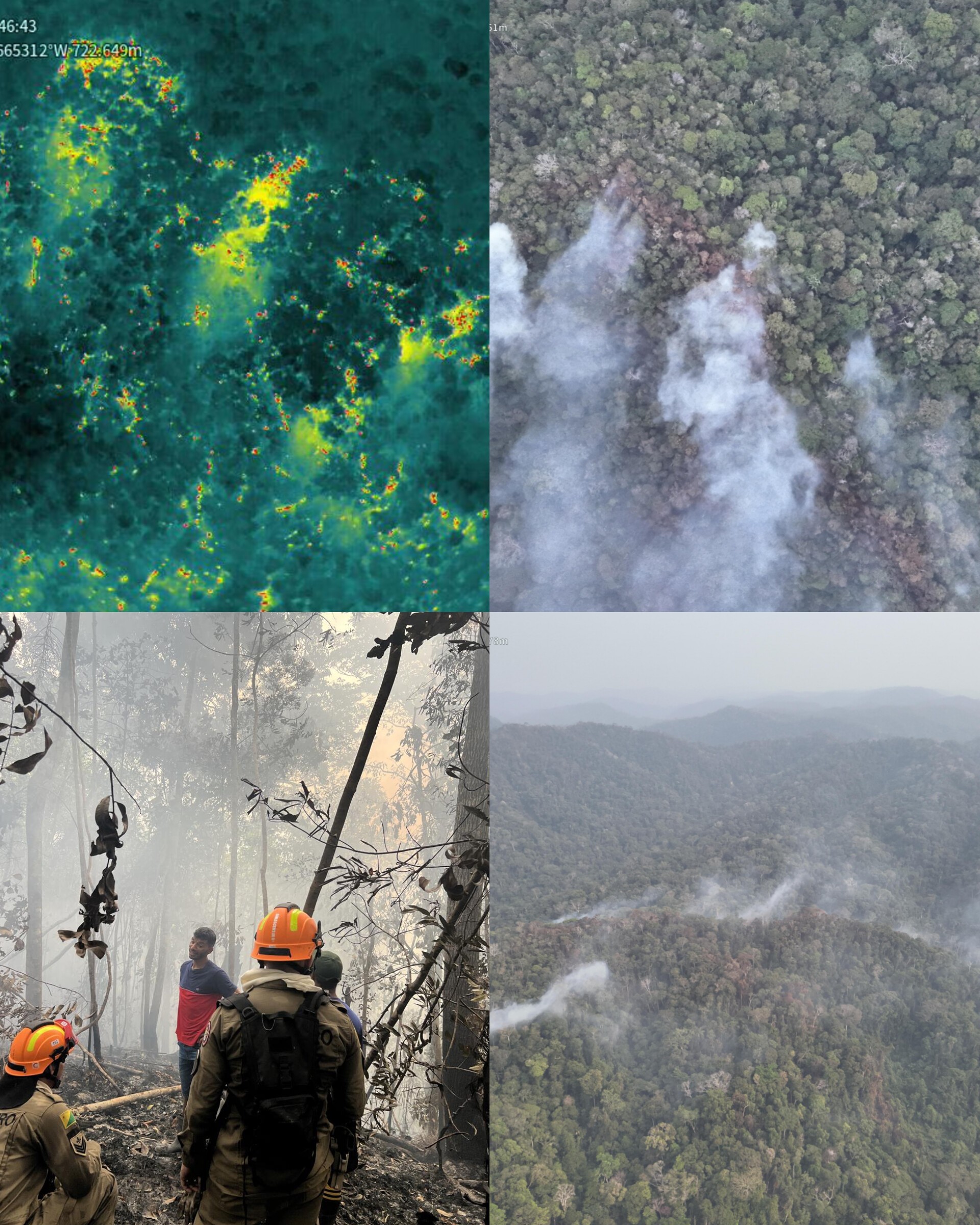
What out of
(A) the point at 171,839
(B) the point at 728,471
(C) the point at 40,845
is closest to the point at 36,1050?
(A) the point at 171,839

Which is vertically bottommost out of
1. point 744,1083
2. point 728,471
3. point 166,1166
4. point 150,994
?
point 166,1166

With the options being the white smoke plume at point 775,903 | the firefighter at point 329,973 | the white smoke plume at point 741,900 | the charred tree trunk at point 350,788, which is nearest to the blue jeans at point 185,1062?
the charred tree trunk at point 350,788

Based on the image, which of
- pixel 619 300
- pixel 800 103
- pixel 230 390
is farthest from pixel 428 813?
Answer: pixel 800 103

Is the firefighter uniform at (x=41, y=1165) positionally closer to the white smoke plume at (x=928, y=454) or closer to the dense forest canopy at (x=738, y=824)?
the dense forest canopy at (x=738, y=824)

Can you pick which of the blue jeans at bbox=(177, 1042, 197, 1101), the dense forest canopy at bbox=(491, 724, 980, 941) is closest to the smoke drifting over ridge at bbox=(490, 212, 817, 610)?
the dense forest canopy at bbox=(491, 724, 980, 941)

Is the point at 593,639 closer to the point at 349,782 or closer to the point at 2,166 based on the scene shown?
the point at 349,782

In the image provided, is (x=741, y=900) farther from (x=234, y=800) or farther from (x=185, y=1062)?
(x=185, y=1062)
